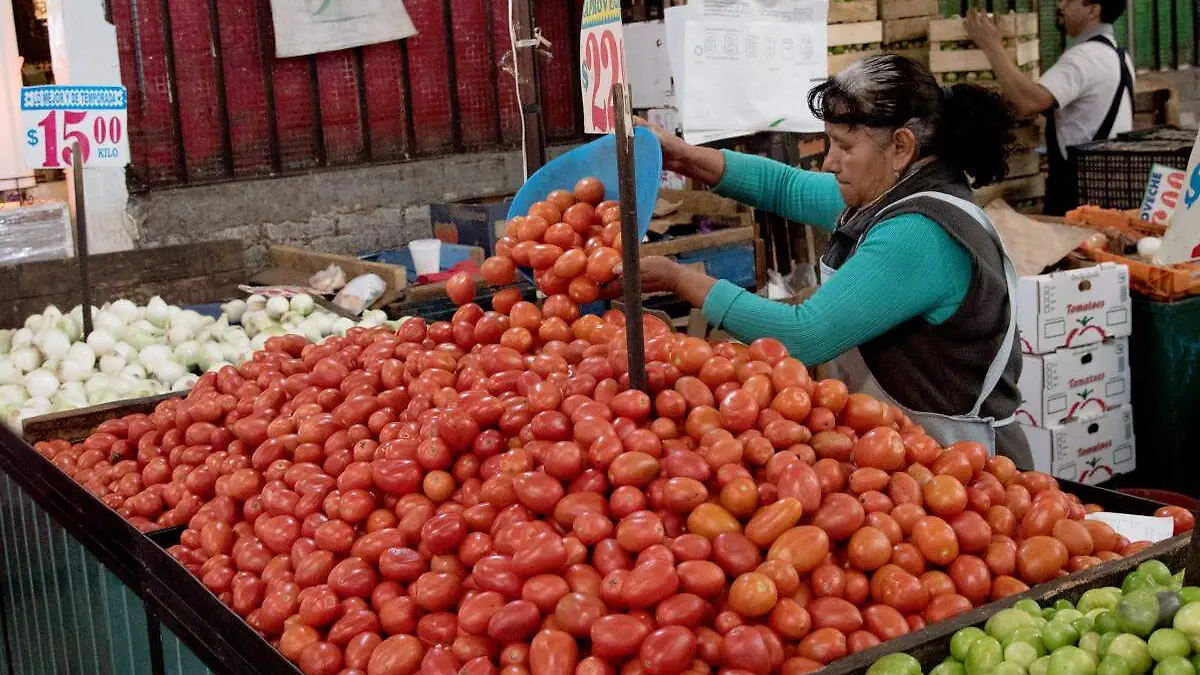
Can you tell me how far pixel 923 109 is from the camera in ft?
10.3

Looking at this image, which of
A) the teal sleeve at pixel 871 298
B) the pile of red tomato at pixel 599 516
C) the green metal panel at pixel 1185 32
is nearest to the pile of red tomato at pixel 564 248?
the pile of red tomato at pixel 599 516

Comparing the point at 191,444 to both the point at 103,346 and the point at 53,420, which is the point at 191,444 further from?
the point at 103,346

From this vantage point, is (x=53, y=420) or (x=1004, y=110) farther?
(x=53, y=420)

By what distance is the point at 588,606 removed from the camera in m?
1.95

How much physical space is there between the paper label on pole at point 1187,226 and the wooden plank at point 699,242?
3.96 metres

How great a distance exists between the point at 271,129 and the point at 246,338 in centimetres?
313

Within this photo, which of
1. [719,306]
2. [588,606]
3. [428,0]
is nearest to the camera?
[588,606]

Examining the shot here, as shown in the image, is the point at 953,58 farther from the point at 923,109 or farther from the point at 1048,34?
the point at 923,109

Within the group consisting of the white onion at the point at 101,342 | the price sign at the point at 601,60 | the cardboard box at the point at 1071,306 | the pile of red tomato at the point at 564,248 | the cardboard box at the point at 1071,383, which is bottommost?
the cardboard box at the point at 1071,383

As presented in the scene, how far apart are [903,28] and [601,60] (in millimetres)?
5484

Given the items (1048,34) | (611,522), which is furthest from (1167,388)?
(1048,34)

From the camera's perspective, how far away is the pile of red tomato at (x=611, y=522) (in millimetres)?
1953

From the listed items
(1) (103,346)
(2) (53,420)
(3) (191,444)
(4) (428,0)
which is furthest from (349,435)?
(4) (428,0)

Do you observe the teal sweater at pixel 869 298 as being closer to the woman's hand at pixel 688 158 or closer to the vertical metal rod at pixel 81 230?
the woman's hand at pixel 688 158
